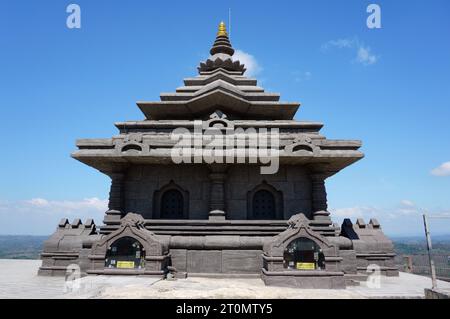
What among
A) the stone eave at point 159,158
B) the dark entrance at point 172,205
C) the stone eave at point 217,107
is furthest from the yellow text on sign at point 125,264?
the stone eave at point 217,107

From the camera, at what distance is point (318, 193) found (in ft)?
46.2

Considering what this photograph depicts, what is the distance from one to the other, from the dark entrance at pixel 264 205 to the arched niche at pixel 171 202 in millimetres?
3349

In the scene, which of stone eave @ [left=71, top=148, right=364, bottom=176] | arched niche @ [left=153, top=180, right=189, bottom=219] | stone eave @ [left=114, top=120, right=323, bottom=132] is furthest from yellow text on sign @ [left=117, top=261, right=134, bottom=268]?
stone eave @ [left=114, top=120, right=323, bottom=132]

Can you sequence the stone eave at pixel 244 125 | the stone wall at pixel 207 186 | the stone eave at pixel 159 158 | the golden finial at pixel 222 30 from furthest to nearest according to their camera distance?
the golden finial at pixel 222 30, the stone eave at pixel 244 125, the stone wall at pixel 207 186, the stone eave at pixel 159 158

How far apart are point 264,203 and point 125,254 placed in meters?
6.71

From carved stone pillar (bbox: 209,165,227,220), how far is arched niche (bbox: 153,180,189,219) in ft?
4.72

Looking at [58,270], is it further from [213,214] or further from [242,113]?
[242,113]

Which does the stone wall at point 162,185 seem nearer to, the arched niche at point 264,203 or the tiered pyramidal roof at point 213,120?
the tiered pyramidal roof at point 213,120

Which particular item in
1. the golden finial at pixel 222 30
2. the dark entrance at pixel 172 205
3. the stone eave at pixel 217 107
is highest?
the golden finial at pixel 222 30

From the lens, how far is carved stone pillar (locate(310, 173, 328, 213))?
1396cm

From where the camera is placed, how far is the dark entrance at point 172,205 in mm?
14633

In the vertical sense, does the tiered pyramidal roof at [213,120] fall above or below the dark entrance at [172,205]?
above
